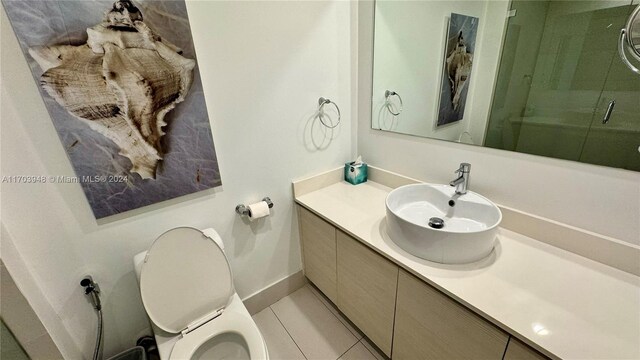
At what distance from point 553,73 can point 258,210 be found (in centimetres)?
145

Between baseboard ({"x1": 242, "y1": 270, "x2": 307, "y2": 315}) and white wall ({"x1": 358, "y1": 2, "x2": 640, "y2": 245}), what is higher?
white wall ({"x1": 358, "y1": 2, "x2": 640, "y2": 245})

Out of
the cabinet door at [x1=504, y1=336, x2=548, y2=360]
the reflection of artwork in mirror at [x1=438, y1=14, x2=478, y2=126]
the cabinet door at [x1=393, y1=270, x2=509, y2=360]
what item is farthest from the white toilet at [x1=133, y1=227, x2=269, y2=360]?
the reflection of artwork in mirror at [x1=438, y1=14, x2=478, y2=126]

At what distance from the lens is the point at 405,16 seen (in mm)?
1429

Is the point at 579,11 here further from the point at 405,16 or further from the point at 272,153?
the point at 272,153

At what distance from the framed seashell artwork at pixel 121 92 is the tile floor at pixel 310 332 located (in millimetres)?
1031

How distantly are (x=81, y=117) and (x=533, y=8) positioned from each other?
1827 millimetres

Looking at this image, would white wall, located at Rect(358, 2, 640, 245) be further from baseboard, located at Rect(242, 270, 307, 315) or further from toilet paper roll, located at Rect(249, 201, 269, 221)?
baseboard, located at Rect(242, 270, 307, 315)

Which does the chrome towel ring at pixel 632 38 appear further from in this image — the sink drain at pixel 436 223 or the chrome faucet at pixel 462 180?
the sink drain at pixel 436 223

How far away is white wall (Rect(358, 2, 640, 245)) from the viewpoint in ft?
2.91

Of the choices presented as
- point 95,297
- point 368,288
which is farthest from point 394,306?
point 95,297

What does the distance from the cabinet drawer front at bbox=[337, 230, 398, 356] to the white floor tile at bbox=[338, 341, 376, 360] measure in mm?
170

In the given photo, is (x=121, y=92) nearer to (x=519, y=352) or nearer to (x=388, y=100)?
(x=388, y=100)

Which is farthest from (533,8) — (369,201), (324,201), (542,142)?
(324,201)

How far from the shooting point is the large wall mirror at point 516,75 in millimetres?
879
